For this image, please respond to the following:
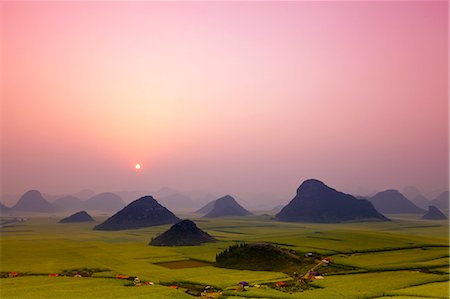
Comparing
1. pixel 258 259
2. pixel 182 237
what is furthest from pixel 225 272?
pixel 182 237

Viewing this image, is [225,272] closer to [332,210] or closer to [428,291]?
[428,291]

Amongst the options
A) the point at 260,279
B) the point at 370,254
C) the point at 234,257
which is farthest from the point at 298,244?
the point at 260,279

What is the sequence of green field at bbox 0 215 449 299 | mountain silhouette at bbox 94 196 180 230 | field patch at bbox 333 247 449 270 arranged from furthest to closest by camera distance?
1. mountain silhouette at bbox 94 196 180 230
2. field patch at bbox 333 247 449 270
3. green field at bbox 0 215 449 299

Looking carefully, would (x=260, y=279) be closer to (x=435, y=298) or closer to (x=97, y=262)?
(x=435, y=298)

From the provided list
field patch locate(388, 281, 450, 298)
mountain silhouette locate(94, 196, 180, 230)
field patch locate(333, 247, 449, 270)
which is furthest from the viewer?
mountain silhouette locate(94, 196, 180, 230)

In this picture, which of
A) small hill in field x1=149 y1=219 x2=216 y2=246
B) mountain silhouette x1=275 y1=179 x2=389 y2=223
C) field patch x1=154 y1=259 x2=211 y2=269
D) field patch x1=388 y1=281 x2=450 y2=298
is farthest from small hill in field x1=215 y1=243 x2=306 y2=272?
mountain silhouette x1=275 y1=179 x2=389 y2=223

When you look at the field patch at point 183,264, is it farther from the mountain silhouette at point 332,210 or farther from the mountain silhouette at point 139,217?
the mountain silhouette at point 332,210

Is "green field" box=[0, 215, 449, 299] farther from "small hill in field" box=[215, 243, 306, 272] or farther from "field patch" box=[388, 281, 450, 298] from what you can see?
"small hill in field" box=[215, 243, 306, 272]
